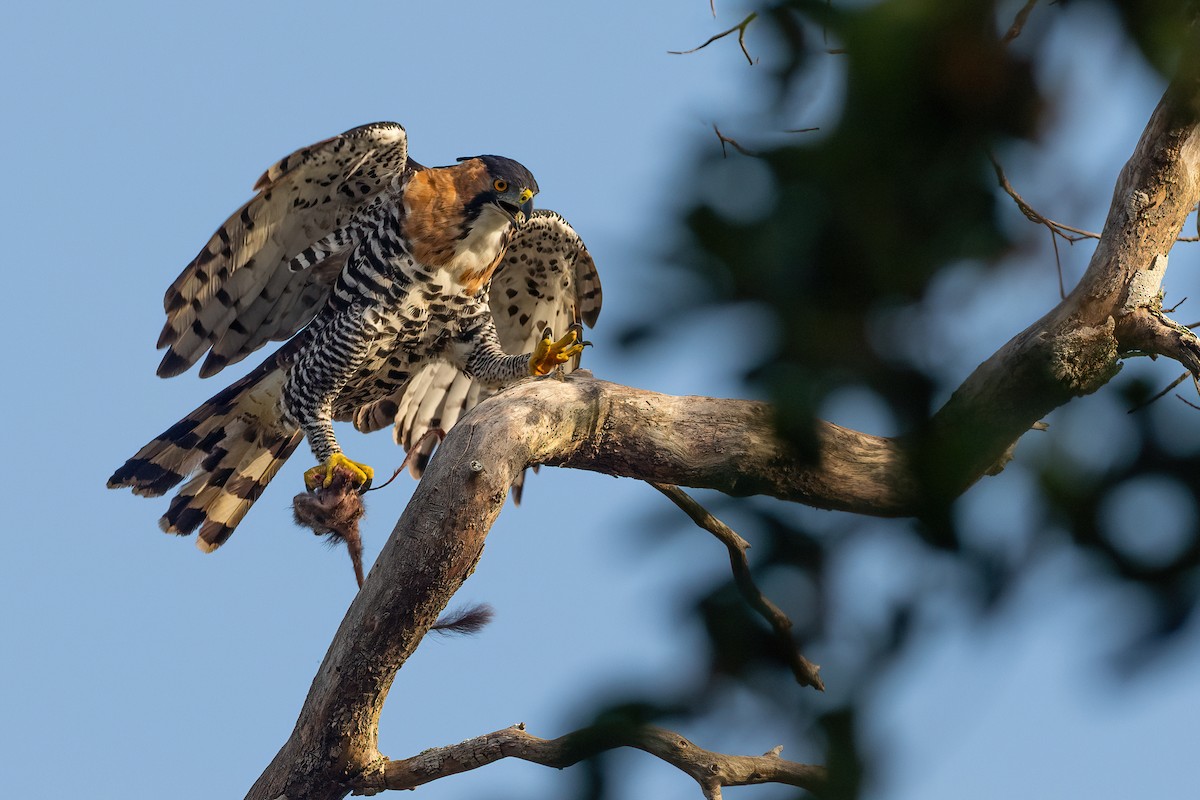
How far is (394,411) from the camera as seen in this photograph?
6562 millimetres

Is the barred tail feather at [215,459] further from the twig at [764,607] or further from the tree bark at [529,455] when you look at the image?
the twig at [764,607]

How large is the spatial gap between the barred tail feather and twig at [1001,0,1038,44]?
5458 mm

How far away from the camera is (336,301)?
587cm

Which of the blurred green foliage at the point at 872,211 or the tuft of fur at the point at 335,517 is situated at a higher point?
the tuft of fur at the point at 335,517

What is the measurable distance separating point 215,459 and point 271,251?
111 cm

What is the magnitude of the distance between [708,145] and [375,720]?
333cm

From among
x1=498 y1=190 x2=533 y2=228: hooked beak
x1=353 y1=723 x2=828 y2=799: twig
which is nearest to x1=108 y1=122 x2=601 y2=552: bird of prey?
x1=498 y1=190 x2=533 y2=228: hooked beak

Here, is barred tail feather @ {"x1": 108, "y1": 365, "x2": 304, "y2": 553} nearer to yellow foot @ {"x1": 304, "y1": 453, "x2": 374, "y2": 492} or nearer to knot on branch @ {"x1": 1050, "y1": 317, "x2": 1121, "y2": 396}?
yellow foot @ {"x1": 304, "y1": 453, "x2": 374, "y2": 492}

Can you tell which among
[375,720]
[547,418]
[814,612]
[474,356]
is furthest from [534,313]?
[814,612]

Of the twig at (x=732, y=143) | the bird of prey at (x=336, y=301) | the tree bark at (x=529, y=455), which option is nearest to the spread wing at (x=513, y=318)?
the bird of prey at (x=336, y=301)

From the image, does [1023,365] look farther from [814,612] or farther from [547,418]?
[547,418]

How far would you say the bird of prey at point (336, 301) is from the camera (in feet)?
18.6

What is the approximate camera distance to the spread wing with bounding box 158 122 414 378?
219 inches

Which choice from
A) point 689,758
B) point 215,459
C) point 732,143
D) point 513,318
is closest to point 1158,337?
point 689,758
